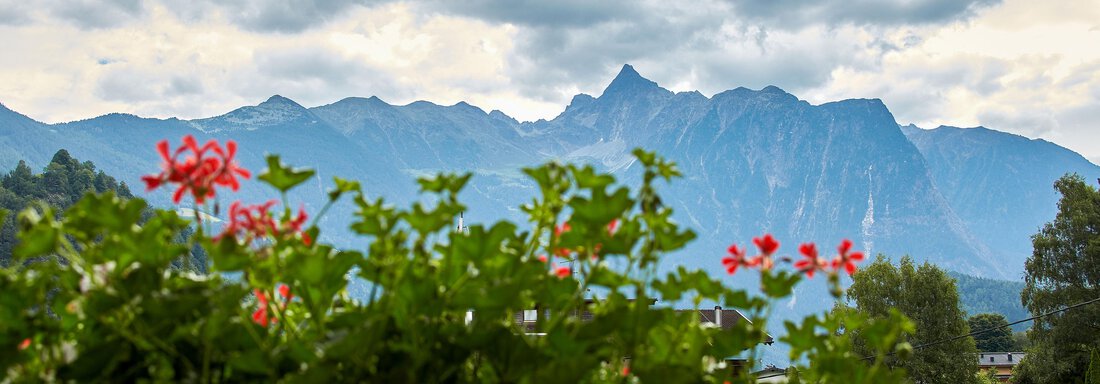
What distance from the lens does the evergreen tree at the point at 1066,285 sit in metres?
30.0

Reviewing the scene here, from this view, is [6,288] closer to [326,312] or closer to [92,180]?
[326,312]

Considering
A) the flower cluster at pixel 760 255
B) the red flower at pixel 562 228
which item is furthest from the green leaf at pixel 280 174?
the flower cluster at pixel 760 255

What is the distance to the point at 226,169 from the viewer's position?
59.5 inches

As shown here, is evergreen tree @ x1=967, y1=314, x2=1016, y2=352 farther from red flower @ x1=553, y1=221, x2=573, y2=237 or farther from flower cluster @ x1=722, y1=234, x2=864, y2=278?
red flower @ x1=553, y1=221, x2=573, y2=237

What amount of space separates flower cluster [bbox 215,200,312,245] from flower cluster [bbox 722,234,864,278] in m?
0.76

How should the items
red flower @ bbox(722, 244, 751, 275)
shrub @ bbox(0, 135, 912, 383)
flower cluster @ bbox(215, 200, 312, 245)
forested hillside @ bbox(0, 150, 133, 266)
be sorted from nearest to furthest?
1. shrub @ bbox(0, 135, 912, 383)
2. flower cluster @ bbox(215, 200, 312, 245)
3. red flower @ bbox(722, 244, 751, 275)
4. forested hillside @ bbox(0, 150, 133, 266)

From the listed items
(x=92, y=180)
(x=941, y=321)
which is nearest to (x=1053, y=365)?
(x=941, y=321)

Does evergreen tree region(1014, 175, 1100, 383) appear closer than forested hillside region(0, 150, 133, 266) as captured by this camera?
Yes

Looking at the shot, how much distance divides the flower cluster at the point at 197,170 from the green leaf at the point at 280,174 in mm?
188

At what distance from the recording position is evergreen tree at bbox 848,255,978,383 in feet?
113

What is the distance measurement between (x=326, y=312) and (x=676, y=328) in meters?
0.59

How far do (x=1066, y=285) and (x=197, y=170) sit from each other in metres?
35.5

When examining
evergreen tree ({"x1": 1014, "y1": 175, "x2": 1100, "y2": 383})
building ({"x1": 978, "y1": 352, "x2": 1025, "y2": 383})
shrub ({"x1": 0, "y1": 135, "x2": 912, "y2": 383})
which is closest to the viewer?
shrub ({"x1": 0, "y1": 135, "x2": 912, "y2": 383})

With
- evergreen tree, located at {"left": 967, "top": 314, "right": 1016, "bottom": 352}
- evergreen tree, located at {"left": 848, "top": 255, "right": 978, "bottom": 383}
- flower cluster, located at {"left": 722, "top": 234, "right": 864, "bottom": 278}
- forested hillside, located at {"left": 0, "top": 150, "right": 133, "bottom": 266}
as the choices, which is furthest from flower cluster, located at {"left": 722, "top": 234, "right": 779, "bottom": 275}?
forested hillside, located at {"left": 0, "top": 150, "right": 133, "bottom": 266}
